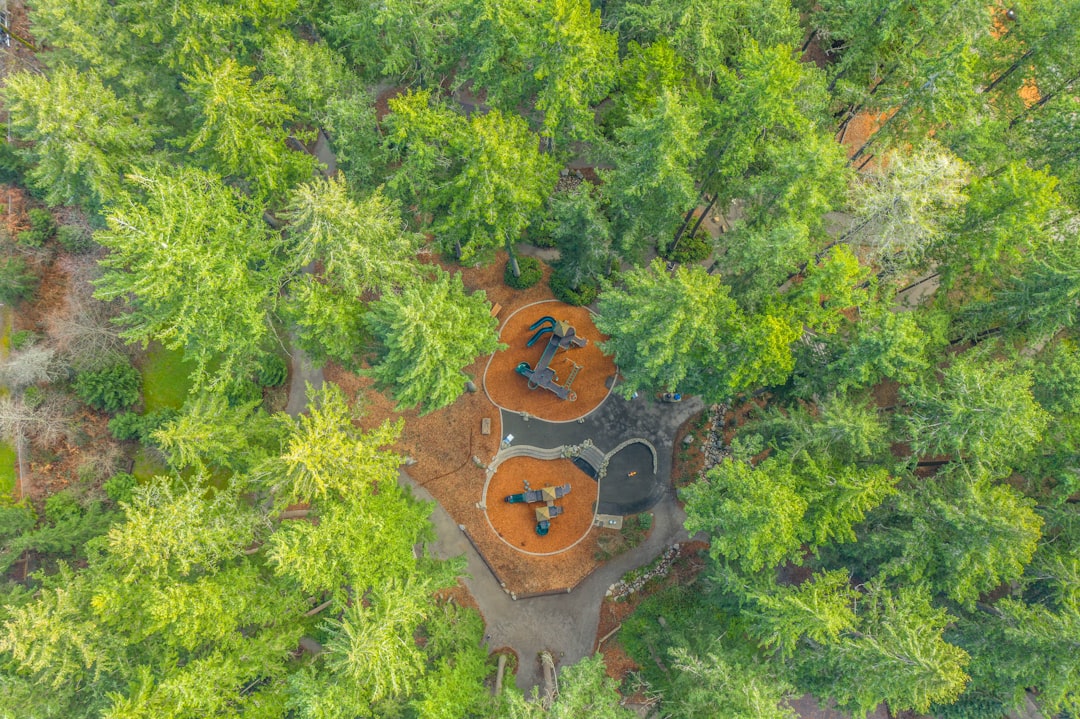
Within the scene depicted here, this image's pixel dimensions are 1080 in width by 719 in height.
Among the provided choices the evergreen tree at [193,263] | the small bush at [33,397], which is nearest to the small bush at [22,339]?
the small bush at [33,397]

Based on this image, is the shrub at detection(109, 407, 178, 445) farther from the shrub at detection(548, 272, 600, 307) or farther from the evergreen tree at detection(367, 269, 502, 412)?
the shrub at detection(548, 272, 600, 307)

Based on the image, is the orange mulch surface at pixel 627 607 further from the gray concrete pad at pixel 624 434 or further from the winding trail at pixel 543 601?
the gray concrete pad at pixel 624 434

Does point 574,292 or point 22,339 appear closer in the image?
point 22,339

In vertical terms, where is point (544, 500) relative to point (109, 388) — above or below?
above

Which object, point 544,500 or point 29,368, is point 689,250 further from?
point 29,368

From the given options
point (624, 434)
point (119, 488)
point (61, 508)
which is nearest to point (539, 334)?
point (624, 434)

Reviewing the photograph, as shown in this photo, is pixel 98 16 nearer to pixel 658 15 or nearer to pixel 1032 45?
pixel 658 15
